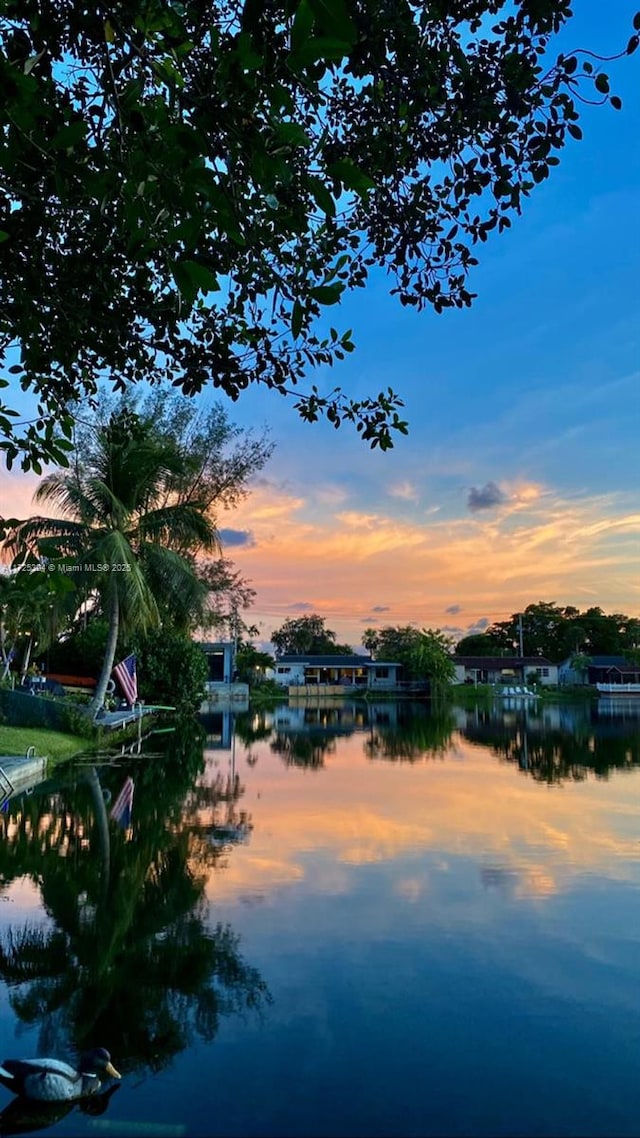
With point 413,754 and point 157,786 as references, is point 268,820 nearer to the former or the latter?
point 157,786

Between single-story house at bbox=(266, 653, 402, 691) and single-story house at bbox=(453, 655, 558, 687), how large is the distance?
8394 millimetres

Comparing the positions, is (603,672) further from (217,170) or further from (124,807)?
(217,170)

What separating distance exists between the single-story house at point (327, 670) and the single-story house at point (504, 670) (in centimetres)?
839

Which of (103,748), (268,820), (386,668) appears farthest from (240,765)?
(386,668)

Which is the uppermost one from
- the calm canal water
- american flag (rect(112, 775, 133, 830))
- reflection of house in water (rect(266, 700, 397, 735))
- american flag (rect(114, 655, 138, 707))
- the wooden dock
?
american flag (rect(114, 655, 138, 707))

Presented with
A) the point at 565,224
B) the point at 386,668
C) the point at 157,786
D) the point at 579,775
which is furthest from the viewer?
the point at 386,668

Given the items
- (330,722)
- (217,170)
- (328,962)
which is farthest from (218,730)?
(217,170)

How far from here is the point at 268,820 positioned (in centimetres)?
963

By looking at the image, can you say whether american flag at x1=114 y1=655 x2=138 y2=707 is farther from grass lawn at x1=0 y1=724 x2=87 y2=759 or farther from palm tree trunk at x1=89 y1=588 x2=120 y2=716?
grass lawn at x1=0 y1=724 x2=87 y2=759

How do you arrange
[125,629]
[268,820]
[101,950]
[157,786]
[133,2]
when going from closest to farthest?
[133,2] → [101,950] → [268,820] → [157,786] → [125,629]

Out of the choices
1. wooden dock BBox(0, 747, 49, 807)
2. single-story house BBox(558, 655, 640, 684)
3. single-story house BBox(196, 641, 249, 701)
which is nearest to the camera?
wooden dock BBox(0, 747, 49, 807)

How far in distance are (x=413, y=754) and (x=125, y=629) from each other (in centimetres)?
835

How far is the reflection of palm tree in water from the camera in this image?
4035 mm

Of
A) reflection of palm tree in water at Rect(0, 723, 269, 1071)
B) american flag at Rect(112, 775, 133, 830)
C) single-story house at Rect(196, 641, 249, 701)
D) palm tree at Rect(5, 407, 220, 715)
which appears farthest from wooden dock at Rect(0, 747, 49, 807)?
single-story house at Rect(196, 641, 249, 701)
